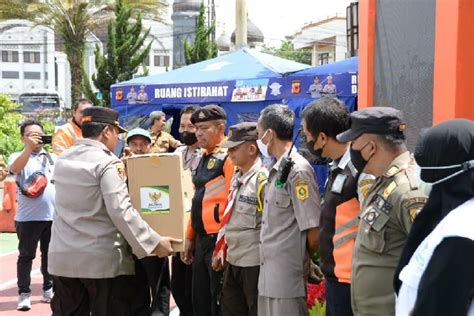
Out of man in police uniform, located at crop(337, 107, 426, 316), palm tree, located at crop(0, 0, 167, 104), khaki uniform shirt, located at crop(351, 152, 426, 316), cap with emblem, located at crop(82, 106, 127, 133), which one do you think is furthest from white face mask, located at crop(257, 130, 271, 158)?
palm tree, located at crop(0, 0, 167, 104)

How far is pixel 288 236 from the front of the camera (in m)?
3.95

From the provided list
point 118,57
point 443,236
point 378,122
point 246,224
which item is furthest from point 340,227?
point 118,57

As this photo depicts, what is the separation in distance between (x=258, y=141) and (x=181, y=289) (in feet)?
5.82

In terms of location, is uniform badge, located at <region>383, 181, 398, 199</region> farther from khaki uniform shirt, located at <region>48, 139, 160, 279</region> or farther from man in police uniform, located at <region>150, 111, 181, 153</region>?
man in police uniform, located at <region>150, 111, 181, 153</region>

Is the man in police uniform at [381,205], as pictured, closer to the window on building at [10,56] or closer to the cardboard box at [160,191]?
the cardboard box at [160,191]

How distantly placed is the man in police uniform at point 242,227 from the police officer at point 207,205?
258 mm

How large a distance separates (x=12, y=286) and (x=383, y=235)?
606cm

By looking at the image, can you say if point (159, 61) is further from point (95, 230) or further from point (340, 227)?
point (340, 227)

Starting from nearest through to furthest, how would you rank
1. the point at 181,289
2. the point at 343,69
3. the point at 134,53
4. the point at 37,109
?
the point at 181,289, the point at 343,69, the point at 134,53, the point at 37,109

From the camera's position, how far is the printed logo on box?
14.9 ft

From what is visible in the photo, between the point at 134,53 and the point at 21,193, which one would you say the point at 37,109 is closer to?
the point at 134,53

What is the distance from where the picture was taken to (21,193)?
22.2ft

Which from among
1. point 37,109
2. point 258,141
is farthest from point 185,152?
point 37,109

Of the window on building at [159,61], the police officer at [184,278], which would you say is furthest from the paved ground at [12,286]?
the window on building at [159,61]
